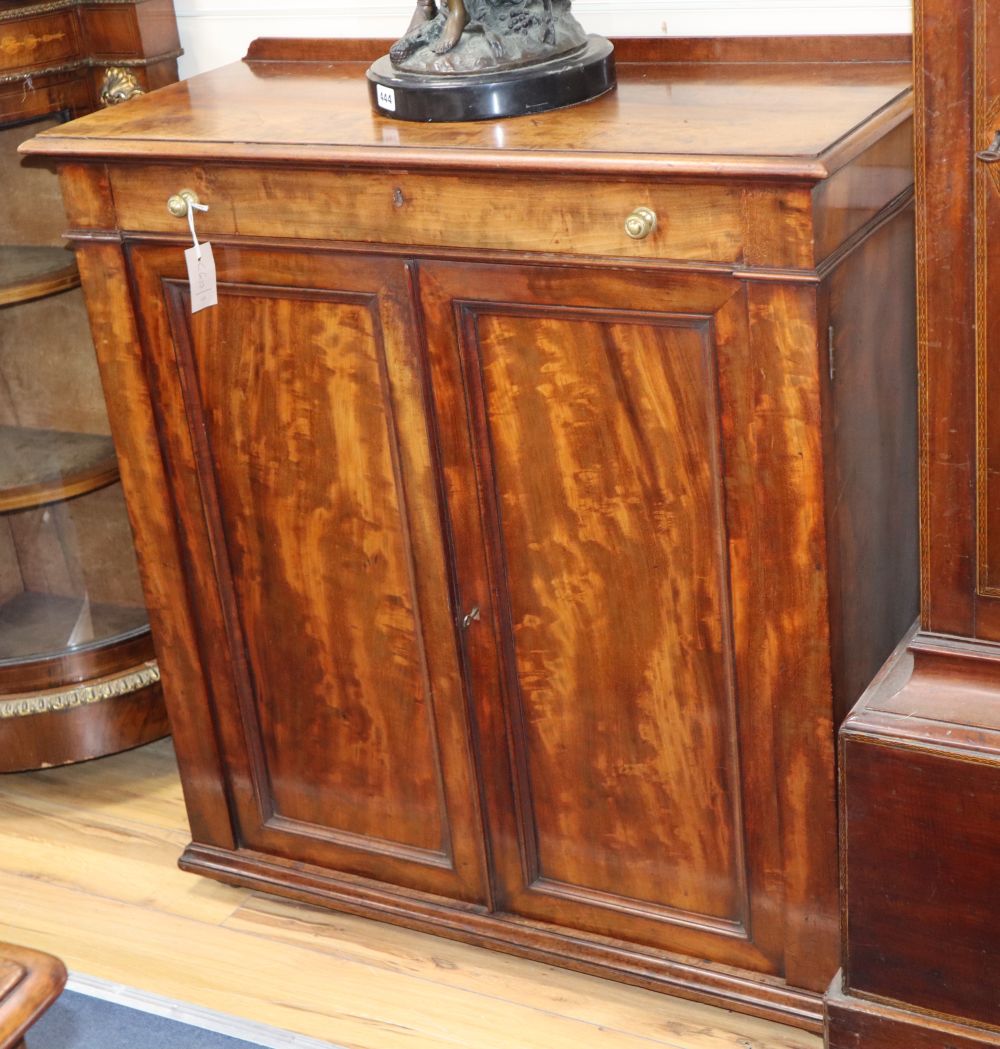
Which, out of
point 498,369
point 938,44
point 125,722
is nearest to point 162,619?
point 125,722

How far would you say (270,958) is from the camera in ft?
7.82

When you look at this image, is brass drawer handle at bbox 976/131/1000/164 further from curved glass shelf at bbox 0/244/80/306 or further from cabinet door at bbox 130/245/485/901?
curved glass shelf at bbox 0/244/80/306

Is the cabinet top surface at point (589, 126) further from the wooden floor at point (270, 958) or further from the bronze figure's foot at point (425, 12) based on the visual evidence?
the wooden floor at point (270, 958)

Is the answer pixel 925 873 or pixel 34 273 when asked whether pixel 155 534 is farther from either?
pixel 925 873

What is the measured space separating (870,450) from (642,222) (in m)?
0.42

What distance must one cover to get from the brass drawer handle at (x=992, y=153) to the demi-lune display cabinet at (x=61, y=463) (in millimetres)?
1490

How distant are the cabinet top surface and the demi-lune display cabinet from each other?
0.35m

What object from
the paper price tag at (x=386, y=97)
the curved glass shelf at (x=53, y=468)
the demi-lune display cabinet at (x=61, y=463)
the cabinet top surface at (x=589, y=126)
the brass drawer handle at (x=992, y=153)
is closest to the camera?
the brass drawer handle at (x=992, y=153)

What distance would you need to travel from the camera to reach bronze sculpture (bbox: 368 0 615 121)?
192 centimetres

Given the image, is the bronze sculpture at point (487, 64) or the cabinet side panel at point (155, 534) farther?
the cabinet side panel at point (155, 534)

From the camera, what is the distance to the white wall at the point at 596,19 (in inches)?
82.6

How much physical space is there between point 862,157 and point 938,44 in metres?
0.23

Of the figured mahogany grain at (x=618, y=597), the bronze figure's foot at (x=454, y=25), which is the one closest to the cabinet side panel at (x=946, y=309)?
the figured mahogany grain at (x=618, y=597)

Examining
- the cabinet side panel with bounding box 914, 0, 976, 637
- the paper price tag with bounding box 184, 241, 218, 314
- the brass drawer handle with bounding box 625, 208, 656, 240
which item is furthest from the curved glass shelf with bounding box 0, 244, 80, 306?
the cabinet side panel with bounding box 914, 0, 976, 637
